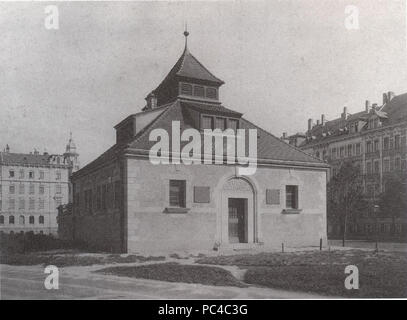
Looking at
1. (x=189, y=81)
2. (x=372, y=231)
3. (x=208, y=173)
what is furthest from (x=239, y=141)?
(x=372, y=231)

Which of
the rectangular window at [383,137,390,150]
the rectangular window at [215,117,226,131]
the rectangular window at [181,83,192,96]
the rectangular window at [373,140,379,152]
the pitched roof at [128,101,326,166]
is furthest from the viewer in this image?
the rectangular window at [373,140,379,152]

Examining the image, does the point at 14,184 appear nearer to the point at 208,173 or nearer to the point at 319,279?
the point at 208,173

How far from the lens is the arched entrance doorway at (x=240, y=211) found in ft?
84.4

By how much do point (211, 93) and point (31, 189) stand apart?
48165mm

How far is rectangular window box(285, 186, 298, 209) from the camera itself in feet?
91.7

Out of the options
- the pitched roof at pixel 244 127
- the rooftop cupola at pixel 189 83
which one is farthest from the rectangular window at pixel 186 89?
the pitched roof at pixel 244 127

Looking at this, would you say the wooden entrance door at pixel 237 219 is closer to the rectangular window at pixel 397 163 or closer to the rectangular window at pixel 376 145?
the rectangular window at pixel 397 163

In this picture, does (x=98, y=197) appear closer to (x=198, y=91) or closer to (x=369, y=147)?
(x=198, y=91)

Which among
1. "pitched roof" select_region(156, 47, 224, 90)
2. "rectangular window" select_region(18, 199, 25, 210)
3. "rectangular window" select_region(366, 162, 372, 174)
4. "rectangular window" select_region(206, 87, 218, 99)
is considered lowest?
"rectangular window" select_region(18, 199, 25, 210)

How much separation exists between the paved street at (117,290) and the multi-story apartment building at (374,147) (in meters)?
41.4

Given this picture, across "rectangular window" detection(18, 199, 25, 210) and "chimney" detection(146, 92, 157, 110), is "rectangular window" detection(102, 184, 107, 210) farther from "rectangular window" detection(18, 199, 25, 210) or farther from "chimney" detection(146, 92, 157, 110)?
"rectangular window" detection(18, 199, 25, 210)

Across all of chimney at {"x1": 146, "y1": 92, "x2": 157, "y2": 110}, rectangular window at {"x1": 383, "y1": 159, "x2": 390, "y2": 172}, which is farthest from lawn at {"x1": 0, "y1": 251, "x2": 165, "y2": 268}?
rectangular window at {"x1": 383, "y1": 159, "x2": 390, "y2": 172}

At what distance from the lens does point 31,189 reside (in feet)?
225

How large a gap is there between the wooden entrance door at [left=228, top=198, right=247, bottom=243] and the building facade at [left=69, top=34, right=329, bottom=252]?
0.19 ft
